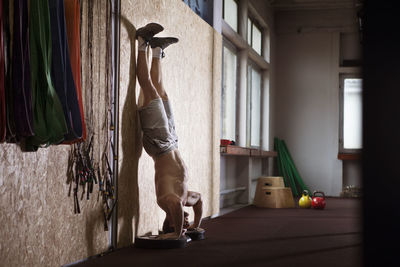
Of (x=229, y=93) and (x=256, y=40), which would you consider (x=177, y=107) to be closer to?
(x=229, y=93)

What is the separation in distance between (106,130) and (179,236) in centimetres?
97

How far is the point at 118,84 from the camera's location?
3.78 m

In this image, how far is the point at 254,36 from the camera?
998 centimetres

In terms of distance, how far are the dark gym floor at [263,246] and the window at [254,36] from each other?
13.5 ft

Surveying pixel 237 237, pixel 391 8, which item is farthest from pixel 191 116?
pixel 391 8

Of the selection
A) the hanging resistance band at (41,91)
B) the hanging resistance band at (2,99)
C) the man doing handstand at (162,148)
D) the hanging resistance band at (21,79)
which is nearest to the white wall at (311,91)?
the man doing handstand at (162,148)

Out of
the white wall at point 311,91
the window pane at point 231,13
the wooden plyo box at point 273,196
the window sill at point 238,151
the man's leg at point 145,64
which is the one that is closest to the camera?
the man's leg at point 145,64

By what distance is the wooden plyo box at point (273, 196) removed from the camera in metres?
7.87

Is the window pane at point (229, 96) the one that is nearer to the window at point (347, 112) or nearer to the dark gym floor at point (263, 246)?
the dark gym floor at point (263, 246)

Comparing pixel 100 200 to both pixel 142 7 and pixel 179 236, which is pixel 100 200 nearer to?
pixel 179 236

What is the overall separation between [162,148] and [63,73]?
4.39 feet

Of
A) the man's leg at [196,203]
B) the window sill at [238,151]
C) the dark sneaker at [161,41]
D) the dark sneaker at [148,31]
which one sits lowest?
the man's leg at [196,203]

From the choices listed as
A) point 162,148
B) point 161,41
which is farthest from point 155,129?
point 161,41

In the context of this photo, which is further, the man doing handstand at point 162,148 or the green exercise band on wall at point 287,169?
the green exercise band on wall at point 287,169
